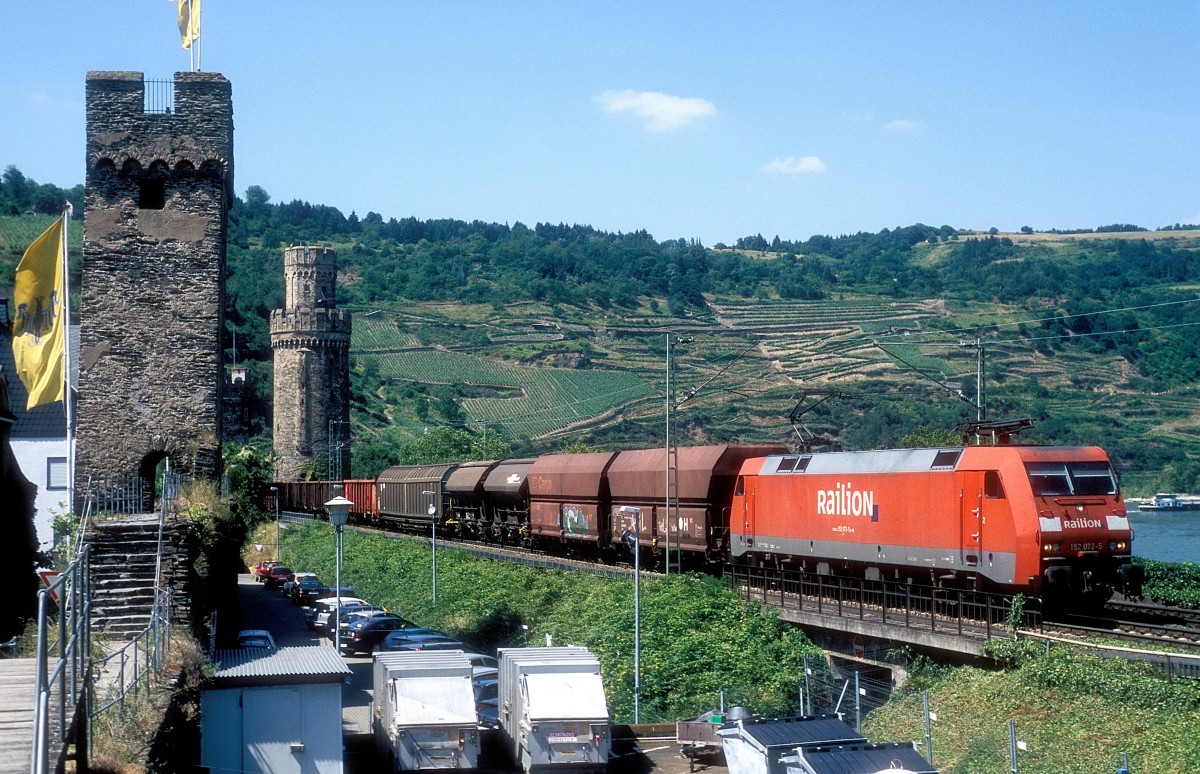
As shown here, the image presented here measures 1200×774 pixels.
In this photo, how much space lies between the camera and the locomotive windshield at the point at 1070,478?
72.6 feet

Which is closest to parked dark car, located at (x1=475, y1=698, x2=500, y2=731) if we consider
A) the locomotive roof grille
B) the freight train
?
the freight train

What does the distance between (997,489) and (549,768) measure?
30.9 ft

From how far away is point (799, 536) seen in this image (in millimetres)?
29484

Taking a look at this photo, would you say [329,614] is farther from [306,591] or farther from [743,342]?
[743,342]

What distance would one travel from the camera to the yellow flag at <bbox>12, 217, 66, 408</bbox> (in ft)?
77.1

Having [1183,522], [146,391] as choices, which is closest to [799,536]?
[146,391]

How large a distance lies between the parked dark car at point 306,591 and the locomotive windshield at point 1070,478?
3145cm

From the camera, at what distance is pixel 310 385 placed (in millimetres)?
88812

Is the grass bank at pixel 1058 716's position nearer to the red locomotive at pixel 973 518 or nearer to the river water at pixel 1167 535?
the red locomotive at pixel 973 518

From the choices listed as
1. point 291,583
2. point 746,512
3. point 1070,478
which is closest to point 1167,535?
point 291,583

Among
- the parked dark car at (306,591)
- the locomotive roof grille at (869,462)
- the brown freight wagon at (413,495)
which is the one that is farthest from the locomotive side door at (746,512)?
the brown freight wagon at (413,495)

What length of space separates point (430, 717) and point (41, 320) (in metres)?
11.1

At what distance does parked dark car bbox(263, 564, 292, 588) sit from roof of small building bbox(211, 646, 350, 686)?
34603 millimetres

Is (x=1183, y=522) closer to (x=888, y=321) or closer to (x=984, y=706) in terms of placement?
(x=888, y=321)
